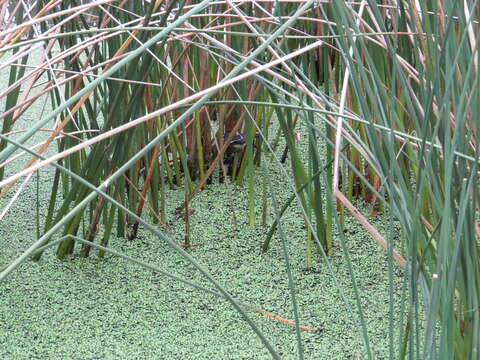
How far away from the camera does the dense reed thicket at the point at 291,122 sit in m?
0.62

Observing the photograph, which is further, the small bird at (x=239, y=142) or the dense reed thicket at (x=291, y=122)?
the small bird at (x=239, y=142)

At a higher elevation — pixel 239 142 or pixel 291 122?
pixel 291 122

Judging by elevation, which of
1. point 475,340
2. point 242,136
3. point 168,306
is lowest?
point 168,306

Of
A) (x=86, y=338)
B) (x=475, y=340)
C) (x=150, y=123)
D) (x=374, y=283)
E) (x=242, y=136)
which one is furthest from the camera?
(x=242, y=136)

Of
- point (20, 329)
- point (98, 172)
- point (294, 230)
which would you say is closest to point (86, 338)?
point (20, 329)

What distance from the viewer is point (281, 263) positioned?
4.50 ft

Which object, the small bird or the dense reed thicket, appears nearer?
the dense reed thicket

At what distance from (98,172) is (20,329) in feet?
0.89

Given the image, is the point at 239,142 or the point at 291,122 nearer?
the point at 291,122

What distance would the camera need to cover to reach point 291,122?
1.28 metres

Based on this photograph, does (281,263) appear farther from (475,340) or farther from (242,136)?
(475,340)

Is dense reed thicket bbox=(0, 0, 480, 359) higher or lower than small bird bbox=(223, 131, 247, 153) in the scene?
higher

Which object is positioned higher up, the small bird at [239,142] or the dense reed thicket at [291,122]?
the dense reed thicket at [291,122]

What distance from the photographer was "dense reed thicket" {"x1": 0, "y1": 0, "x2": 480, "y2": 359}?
0.62m
